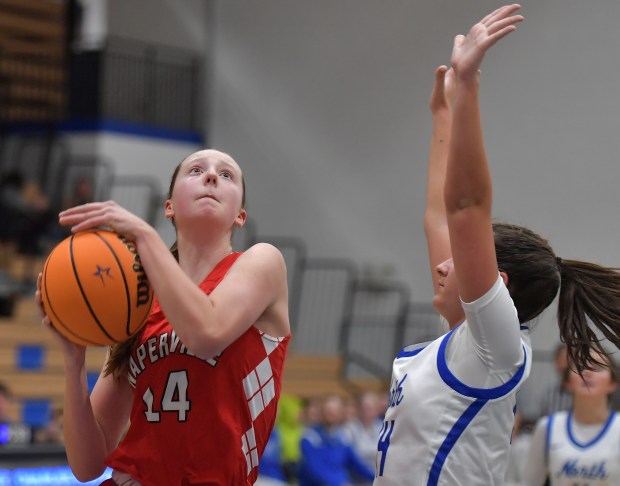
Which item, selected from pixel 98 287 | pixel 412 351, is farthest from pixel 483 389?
pixel 98 287

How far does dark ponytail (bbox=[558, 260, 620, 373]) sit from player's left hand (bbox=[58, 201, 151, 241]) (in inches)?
45.3

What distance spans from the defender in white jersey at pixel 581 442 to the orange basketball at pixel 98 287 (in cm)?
299

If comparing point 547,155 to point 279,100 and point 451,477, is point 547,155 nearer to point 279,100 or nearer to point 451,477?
point 279,100

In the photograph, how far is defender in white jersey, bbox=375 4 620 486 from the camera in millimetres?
2438

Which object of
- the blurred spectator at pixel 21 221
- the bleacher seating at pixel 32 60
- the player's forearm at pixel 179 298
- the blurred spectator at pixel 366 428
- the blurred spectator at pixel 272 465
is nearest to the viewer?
the player's forearm at pixel 179 298

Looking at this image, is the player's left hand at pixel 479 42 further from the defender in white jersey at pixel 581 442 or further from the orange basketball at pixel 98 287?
the defender in white jersey at pixel 581 442

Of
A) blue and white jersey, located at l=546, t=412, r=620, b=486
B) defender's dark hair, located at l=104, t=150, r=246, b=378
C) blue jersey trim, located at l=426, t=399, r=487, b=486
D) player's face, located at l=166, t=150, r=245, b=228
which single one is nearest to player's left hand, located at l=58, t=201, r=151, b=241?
player's face, located at l=166, t=150, r=245, b=228

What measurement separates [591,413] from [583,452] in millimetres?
222

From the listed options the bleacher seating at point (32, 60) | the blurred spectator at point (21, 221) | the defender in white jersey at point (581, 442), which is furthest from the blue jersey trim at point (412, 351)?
the bleacher seating at point (32, 60)

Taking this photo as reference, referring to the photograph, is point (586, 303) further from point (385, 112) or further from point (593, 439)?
point (385, 112)

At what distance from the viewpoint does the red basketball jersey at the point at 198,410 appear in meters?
2.74

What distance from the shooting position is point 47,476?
18.6 feet

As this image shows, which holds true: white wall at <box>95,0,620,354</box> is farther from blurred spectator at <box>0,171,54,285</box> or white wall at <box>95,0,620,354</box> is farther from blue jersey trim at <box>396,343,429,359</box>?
blue jersey trim at <box>396,343,429,359</box>

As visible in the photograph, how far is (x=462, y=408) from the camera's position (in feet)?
8.74
